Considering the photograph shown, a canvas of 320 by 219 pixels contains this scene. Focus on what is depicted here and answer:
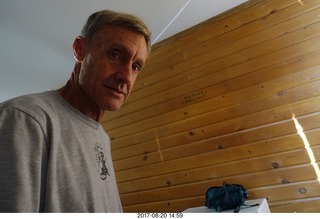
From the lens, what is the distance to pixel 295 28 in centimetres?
207

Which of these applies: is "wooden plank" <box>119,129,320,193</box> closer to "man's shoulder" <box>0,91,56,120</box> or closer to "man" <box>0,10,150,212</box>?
"man" <box>0,10,150,212</box>

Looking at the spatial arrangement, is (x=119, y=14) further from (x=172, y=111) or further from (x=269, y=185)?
(x=269, y=185)

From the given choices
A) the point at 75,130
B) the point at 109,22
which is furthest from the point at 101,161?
the point at 109,22

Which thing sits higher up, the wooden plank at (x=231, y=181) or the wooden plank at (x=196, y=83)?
the wooden plank at (x=196, y=83)

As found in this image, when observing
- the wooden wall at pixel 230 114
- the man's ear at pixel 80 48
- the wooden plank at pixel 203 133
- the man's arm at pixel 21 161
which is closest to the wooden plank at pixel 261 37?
the wooden wall at pixel 230 114

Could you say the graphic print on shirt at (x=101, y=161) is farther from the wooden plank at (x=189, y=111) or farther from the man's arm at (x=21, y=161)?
the wooden plank at (x=189, y=111)

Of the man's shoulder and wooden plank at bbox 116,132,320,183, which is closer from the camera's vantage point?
the man's shoulder

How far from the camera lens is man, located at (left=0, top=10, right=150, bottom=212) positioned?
1.52 feet

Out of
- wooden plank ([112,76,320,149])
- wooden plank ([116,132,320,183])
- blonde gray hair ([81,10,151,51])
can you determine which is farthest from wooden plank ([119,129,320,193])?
blonde gray hair ([81,10,151,51])

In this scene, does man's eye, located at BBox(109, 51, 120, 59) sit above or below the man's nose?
above

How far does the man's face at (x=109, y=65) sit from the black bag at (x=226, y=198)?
1.30m

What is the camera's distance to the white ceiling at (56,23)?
2.09m

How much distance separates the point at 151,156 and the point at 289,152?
1425 mm

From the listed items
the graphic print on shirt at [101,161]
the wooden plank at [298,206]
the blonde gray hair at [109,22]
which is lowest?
the wooden plank at [298,206]
